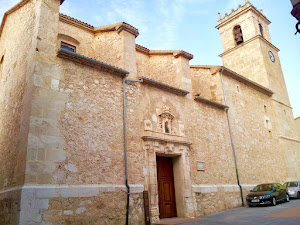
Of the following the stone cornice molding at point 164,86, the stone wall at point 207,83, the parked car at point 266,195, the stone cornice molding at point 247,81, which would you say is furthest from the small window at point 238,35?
the parked car at point 266,195

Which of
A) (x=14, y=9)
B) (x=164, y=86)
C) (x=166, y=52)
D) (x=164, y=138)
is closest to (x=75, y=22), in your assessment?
(x=14, y=9)

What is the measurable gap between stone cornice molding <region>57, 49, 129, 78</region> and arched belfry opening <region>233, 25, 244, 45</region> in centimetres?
1625

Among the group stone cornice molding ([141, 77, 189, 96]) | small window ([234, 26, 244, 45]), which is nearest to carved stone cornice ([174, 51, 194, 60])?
stone cornice molding ([141, 77, 189, 96])

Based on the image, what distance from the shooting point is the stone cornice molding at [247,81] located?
47.3ft

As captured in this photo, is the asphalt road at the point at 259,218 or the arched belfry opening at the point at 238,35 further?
the arched belfry opening at the point at 238,35

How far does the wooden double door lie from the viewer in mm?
9448

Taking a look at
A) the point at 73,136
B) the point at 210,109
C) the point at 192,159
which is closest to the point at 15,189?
the point at 73,136

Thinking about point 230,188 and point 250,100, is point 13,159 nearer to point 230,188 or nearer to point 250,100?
point 230,188

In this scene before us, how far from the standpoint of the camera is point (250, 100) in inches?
631

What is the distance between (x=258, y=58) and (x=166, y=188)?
47.6 feet

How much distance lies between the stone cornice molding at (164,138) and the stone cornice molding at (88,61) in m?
2.29

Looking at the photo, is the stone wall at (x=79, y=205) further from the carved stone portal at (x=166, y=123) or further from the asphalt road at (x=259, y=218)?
the carved stone portal at (x=166, y=123)

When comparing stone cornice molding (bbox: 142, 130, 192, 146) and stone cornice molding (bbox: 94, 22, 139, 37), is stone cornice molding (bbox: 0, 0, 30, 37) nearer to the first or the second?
stone cornice molding (bbox: 94, 22, 139, 37)

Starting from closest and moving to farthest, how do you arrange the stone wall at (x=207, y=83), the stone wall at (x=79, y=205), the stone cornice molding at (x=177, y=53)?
the stone wall at (x=79, y=205) < the stone cornice molding at (x=177, y=53) < the stone wall at (x=207, y=83)
